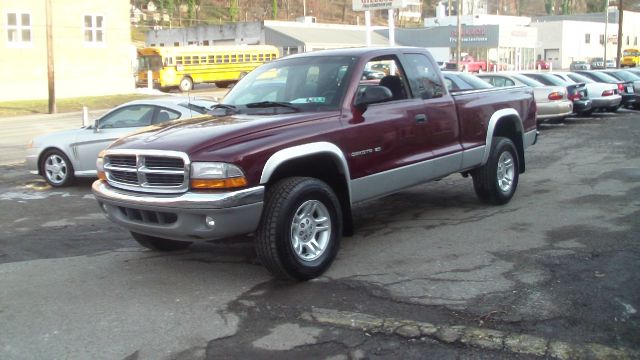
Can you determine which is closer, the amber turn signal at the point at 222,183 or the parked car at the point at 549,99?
the amber turn signal at the point at 222,183

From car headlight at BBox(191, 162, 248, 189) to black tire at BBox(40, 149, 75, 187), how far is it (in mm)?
6407

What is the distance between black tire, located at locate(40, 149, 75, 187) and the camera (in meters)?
10.5

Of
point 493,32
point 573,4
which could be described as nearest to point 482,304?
point 493,32

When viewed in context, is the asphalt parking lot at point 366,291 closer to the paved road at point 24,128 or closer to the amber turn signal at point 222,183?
the amber turn signal at point 222,183

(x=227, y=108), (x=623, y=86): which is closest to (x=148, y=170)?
(x=227, y=108)

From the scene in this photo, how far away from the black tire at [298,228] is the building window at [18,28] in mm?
33444

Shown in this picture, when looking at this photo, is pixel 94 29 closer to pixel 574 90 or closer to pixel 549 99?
pixel 574 90

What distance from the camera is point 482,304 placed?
15.5ft

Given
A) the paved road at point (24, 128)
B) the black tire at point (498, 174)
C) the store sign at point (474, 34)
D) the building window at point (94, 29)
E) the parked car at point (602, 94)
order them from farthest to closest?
the store sign at point (474, 34) < the building window at point (94, 29) < the parked car at point (602, 94) < the paved road at point (24, 128) < the black tire at point (498, 174)

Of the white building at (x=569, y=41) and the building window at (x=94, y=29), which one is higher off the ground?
the white building at (x=569, y=41)

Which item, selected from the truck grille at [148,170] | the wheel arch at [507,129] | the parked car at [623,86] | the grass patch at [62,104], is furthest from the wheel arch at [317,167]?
the grass patch at [62,104]

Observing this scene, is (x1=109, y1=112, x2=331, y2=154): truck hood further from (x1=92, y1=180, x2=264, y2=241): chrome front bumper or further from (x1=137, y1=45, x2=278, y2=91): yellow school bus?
(x1=137, y1=45, x2=278, y2=91): yellow school bus

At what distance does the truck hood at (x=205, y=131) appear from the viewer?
16.4ft

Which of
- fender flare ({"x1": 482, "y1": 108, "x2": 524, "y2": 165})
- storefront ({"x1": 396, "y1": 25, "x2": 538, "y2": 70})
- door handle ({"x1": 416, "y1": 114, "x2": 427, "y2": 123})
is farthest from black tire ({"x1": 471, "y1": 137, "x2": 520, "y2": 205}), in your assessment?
storefront ({"x1": 396, "y1": 25, "x2": 538, "y2": 70})
